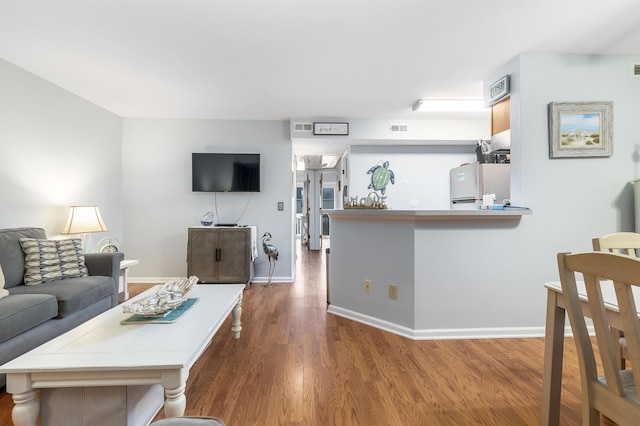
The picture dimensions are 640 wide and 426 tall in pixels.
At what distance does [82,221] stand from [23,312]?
1705 mm

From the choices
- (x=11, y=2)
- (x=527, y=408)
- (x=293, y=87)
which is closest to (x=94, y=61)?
(x=11, y=2)

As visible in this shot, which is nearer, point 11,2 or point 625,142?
point 11,2

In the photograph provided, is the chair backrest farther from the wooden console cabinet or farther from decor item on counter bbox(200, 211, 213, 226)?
decor item on counter bbox(200, 211, 213, 226)

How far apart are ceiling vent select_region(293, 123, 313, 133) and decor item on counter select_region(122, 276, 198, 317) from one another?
9.61 feet

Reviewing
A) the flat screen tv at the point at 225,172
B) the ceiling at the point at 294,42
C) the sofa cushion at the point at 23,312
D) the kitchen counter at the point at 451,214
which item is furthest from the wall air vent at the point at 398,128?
the sofa cushion at the point at 23,312

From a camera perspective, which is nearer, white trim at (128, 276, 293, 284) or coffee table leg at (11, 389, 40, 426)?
coffee table leg at (11, 389, 40, 426)

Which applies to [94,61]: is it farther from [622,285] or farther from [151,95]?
[622,285]

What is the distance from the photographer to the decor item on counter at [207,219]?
4.19 meters

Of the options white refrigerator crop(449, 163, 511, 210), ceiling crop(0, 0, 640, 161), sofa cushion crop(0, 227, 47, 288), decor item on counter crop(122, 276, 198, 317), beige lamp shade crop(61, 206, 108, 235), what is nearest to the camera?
decor item on counter crop(122, 276, 198, 317)

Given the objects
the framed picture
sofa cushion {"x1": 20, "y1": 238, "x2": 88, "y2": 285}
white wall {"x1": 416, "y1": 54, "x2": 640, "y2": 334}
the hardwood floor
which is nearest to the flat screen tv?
sofa cushion {"x1": 20, "y1": 238, "x2": 88, "y2": 285}

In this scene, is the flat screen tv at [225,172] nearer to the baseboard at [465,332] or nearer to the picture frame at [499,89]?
the baseboard at [465,332]

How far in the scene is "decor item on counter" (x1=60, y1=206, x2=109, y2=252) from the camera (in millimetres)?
3084

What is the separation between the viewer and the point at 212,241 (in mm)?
4008

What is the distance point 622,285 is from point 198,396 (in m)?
1.98
